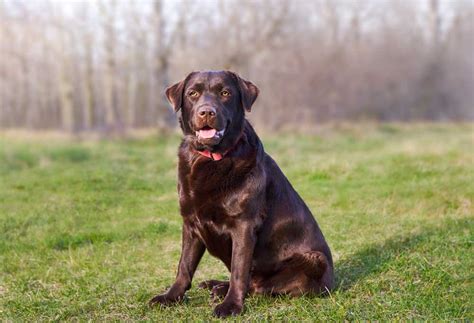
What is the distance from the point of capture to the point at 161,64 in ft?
83.8

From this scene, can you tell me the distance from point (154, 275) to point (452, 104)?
1334 inches

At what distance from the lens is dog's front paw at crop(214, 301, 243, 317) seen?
3969 mm

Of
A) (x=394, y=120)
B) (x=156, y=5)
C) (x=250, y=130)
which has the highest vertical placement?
(x=156, y=5)

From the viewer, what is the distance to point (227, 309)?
157 inches

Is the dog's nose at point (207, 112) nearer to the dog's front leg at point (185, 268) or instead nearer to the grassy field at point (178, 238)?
the dog's front leg at point (185, 268)

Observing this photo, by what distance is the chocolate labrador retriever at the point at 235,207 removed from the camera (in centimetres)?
405

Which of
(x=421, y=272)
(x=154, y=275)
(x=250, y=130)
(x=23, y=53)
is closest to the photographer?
(x=250, y=130)

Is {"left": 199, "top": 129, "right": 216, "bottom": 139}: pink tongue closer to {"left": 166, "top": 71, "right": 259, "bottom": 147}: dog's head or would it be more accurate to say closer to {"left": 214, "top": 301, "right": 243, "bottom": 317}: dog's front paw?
{"left": 166, "top": 71, "right": 259, "bottom": 147}: dog's head

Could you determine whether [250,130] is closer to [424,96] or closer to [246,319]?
[246,319]

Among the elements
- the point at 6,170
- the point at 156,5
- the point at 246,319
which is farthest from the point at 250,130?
the point at 156,5

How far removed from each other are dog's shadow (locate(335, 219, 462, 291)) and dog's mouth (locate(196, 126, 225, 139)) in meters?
1.56

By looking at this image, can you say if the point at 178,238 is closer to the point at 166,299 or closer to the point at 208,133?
the point at 166,299

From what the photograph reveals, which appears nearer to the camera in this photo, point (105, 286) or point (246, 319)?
point (246, 319)

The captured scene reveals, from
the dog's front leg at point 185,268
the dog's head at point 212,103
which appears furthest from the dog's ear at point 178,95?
the dog's front leg at point 185,268
